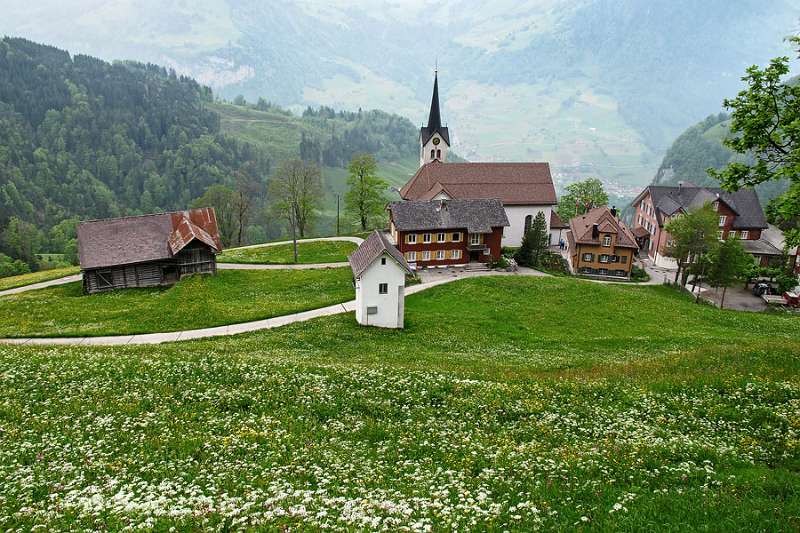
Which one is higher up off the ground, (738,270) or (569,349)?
(738,270)

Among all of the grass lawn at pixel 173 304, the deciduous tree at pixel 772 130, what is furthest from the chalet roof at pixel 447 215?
the deciduous tree at pixel 772 130

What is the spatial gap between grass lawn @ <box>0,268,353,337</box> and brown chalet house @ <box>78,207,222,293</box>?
1693mm

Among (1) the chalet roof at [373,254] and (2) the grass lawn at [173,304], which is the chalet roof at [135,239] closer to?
(2) the grass lawn at [173,304]

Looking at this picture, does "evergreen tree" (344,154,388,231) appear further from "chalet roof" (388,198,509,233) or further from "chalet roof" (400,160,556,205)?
"chalet roof" (388,198,509,233)

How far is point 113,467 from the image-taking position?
15.6m

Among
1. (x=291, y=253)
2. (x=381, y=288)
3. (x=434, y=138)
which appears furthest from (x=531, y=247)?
(x=381, y=288)

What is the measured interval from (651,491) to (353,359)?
68.5 feet

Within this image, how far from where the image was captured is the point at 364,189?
93062 mm

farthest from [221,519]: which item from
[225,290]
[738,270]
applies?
[738,270]

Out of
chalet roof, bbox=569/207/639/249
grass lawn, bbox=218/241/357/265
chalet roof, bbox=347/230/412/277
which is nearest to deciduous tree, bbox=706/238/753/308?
chalet roof, bbox=569/207/639/249

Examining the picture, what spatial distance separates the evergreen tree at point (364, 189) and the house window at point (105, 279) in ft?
147

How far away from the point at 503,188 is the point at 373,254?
45840 mm

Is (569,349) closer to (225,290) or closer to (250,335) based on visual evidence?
(250,335)

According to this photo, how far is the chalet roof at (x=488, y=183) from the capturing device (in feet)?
275
